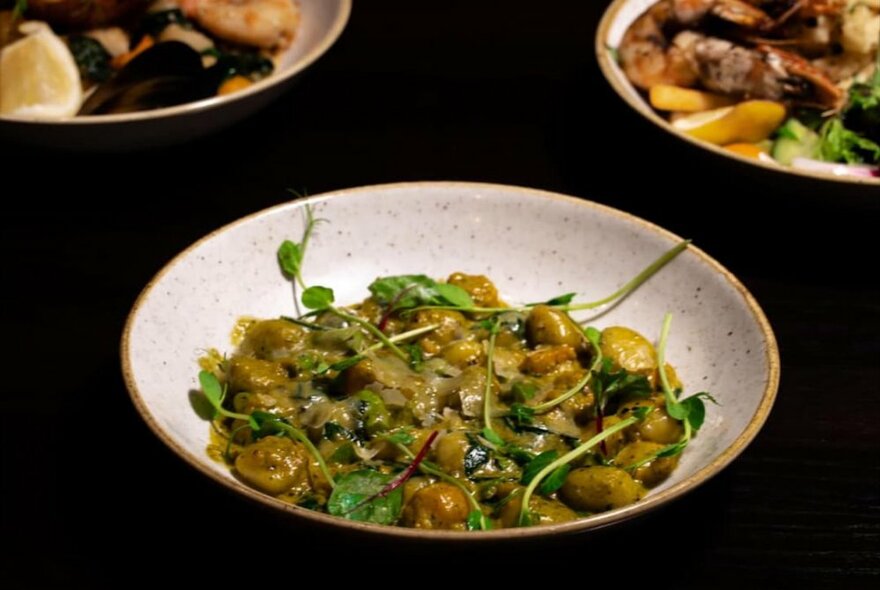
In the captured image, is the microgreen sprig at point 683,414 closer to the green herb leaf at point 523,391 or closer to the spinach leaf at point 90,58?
the green herb leaf at point 523,391

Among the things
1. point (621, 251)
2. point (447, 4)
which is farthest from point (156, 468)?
point (447, 4)

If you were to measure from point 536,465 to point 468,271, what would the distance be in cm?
67

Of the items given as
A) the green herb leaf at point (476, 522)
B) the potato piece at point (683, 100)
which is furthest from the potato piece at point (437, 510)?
the potato piece at point (683, 100)

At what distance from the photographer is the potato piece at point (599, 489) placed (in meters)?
1.45

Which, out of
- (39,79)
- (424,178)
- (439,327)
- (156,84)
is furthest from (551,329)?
(39,79)

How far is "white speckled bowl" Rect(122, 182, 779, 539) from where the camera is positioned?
65.4 inches

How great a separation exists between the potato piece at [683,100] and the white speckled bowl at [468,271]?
0.79 m

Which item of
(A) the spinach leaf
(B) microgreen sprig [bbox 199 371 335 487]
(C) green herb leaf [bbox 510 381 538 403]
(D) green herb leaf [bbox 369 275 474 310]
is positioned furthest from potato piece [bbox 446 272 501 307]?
(A) the spinach leaf

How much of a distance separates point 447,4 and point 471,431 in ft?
7.48

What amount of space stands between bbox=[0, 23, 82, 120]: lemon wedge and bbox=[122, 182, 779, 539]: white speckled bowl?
3.24ft

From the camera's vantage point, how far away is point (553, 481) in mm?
1466

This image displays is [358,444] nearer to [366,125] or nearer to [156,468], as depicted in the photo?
[156,468]

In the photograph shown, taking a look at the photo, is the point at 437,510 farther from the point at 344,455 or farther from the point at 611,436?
the point at 611,436

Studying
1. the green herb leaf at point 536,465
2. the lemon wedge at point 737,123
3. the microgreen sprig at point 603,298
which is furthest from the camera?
the lemon wedge at point 737,123
